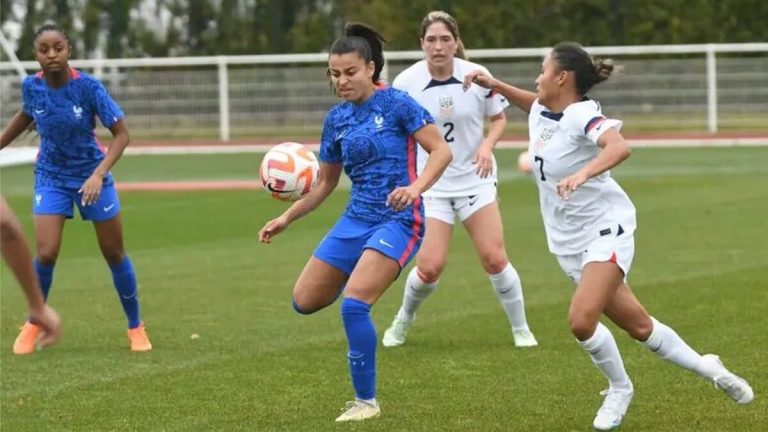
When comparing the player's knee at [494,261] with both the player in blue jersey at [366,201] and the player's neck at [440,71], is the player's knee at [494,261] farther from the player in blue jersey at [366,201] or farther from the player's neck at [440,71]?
the player in blue jersey at [366,201]

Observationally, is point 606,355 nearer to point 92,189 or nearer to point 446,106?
point 446,106

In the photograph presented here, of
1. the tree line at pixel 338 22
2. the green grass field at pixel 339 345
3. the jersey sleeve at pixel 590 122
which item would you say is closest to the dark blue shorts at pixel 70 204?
Answer: the green grass field at pixel 339 345

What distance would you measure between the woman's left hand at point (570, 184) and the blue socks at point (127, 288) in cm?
441

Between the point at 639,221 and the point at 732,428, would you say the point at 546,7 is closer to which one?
the point at 639,221

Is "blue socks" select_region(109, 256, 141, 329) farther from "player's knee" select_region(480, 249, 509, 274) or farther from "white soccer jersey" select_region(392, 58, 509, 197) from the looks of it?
"player's knee" select_region(480, 249, 509, 274)

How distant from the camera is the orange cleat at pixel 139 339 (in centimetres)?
1053

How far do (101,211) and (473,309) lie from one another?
3.33 metres

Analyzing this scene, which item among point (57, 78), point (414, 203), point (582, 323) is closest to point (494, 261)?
point (414, 203)

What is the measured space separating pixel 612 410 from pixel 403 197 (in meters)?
1.47

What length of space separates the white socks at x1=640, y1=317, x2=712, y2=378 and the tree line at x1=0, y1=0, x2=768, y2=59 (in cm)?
3268

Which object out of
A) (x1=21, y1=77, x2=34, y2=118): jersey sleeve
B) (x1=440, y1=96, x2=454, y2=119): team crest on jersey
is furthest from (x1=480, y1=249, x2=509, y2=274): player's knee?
(x1=21, y1=77, x2=34, y2=118): jersey sleeve

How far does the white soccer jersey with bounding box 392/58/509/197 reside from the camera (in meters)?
10.3

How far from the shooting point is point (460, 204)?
34.0ft

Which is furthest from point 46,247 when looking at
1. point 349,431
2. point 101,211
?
point 349,431
